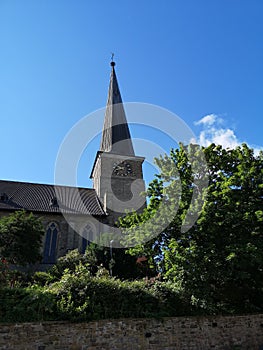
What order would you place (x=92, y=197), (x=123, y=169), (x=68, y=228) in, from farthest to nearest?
(x=123, y=169) → (x=92, y=197) → (x=68, y=228)

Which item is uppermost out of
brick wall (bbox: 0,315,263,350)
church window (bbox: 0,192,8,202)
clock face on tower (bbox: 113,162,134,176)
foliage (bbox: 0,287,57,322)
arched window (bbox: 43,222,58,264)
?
clock face on tower (bbox: 113,162,134,176)

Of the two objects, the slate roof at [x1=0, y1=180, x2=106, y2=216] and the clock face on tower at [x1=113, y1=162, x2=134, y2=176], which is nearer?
the slate roof at [x1=0, y1=180, x2=106, y2=216]

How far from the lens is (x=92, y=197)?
29703mm

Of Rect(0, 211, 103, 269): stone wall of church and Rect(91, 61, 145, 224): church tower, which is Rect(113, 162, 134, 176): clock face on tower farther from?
Rect(0, 211, 103, 269): stone wall of church

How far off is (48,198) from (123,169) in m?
8.50

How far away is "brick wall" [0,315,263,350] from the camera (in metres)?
8.61

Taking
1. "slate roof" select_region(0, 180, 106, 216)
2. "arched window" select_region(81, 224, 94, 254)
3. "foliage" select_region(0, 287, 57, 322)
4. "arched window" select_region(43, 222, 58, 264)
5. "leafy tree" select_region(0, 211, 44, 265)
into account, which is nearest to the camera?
"foliage" select_region(0, 287, 57, 322)

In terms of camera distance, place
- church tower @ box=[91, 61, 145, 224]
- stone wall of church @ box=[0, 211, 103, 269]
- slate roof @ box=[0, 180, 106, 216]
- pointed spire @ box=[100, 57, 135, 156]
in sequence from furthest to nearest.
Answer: pointed spire @ box=[100, 57, 135, 156]
church tower @ box=[91, 61, 145, 224]
slate roof @ box=[0, 180, 106, 216]
stone wall of church @ box=[0, 211, 103, 269]

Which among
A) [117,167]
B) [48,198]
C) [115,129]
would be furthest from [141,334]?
[115,129]

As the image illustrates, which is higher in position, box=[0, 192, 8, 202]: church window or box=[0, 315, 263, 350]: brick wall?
box=[0, 192, 8, 202]: church window

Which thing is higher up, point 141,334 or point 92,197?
point 92,197

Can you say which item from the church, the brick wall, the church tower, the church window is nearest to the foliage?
the brick wall

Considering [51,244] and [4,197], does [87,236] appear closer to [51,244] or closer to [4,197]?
[51,244]

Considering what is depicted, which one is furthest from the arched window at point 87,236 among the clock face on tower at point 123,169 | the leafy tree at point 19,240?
the clock face on tower at point 123,169
